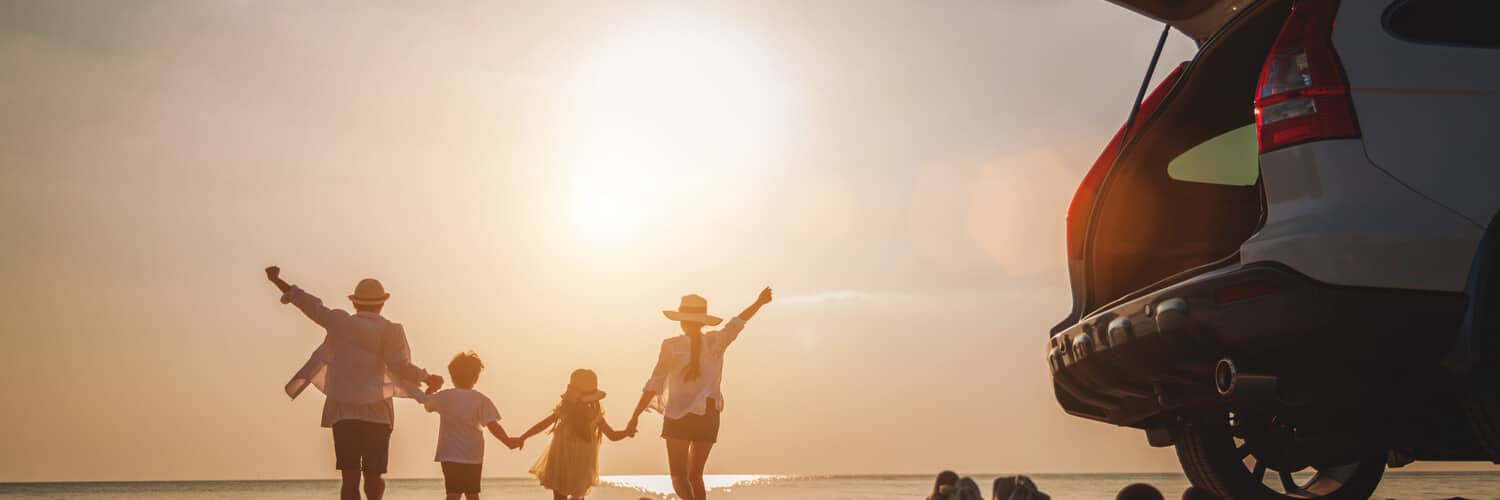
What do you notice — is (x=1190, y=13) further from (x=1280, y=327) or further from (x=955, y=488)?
(x=955, y=488)

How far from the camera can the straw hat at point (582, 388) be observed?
1054cm

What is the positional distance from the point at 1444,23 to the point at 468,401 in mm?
7076

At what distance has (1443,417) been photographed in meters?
3.66

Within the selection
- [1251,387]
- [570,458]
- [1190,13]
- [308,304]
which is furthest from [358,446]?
[1251,387]

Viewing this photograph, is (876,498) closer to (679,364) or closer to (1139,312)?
(679,364)

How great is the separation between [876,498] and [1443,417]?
18.6m

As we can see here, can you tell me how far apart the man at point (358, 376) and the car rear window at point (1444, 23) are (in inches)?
245

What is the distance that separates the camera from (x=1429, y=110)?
134 inches

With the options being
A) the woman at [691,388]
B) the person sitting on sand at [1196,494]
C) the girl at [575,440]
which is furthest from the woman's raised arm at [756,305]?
the person sitting on sand at [1196,494]

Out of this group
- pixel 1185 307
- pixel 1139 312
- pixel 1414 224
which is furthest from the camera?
pixel 1139 312

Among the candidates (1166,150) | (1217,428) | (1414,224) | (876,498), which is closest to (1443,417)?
(1414,224)

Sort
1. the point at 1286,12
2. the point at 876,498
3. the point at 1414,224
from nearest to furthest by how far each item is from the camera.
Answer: the point at 1414,224, the point at 1286,12, the point at 876,498

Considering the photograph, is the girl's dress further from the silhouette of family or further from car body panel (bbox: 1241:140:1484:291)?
car body panel (bbox: 1241:140:1484:291)

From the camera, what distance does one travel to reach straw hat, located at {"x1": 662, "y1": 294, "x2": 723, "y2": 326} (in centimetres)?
916
